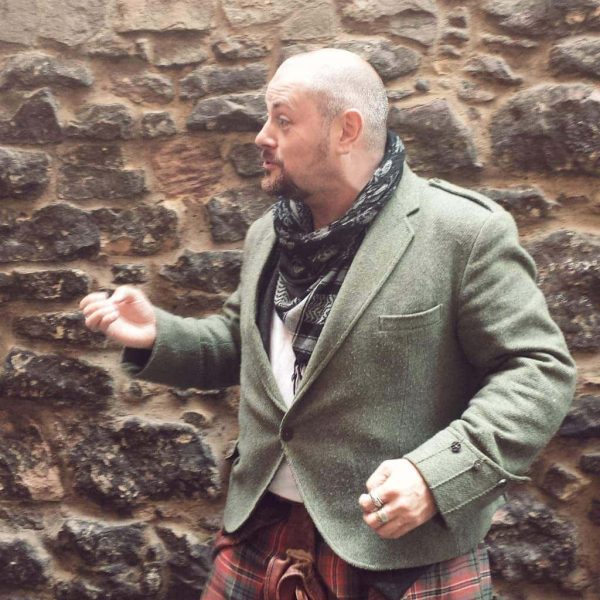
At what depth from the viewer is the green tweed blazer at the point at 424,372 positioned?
4.21 ft

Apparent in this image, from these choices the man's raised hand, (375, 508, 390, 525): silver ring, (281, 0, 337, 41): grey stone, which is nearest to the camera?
(375, 508, 390, 525): silver ring

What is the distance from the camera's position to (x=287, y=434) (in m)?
1.42

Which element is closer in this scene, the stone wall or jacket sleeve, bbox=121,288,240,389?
jacket sleeve, bbox=121,288,240,389

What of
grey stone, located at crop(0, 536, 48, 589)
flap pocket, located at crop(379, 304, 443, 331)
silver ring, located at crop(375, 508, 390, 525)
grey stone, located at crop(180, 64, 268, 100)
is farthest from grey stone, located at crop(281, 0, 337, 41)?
grey stone, located at crop(0, 536, 48, 589)

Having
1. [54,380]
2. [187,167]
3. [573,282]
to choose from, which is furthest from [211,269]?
[573,282]

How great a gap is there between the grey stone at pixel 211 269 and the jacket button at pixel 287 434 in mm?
700

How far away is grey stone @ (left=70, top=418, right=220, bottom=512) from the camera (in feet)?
6.72

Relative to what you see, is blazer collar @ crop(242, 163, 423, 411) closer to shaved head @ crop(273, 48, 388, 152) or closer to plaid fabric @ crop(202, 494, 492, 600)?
shaved head @ crop(273, 48, 388, 152)

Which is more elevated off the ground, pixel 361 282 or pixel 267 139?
pixel 267 139

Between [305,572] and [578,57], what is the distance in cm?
129

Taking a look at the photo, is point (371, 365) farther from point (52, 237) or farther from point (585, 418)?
point (52, 237)

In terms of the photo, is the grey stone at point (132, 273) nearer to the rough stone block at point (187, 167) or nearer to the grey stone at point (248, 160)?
the rough stone block at point (187, 167)

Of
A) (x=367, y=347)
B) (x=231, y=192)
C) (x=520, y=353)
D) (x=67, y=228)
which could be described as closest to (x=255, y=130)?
(x=231, y=192)

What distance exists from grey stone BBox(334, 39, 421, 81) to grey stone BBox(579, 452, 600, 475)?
98 centimetres
